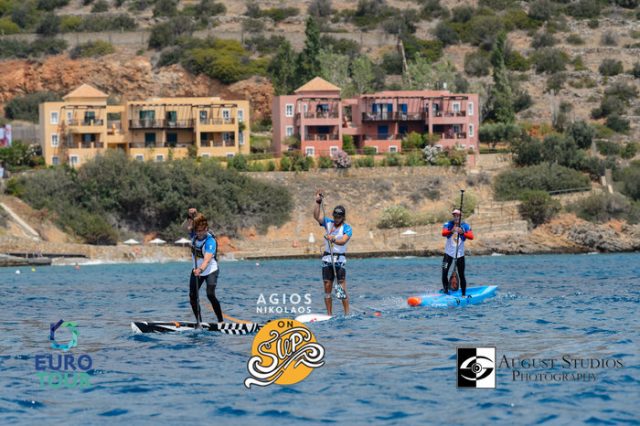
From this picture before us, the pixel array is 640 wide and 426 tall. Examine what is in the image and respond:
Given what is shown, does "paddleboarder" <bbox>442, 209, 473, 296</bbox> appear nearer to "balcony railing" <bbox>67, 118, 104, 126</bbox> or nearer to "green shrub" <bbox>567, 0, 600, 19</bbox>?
"balcony railing" <bbox>67, 118, 104, 126</bbox>

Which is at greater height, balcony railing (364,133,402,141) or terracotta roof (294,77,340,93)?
terracotta roof (294,77,340,93)

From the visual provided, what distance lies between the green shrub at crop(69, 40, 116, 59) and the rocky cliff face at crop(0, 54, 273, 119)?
31.9 inches

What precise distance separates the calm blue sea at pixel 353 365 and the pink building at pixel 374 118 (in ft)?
192

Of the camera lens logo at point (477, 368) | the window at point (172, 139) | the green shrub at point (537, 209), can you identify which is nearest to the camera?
the camera lens logo at point (477, 368)

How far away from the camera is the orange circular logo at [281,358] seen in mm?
17609

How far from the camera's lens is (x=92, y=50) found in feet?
396

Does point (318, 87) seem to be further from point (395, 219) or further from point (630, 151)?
point (630, 151)

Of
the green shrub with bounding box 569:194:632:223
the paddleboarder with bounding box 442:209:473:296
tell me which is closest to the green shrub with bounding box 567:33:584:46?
the green shrub with bounding box 569:194:632:223

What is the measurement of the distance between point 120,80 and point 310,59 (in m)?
21.8

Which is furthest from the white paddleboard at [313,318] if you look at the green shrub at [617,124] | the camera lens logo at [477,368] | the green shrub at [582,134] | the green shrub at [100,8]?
the green shrub at [100,8]

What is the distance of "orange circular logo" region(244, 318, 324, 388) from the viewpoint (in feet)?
57.8

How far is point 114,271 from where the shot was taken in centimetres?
5797

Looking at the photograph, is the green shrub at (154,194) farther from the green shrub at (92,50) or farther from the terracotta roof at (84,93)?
the green shrub at (92,50)

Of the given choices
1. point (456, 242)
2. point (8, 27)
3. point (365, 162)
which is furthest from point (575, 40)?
point (456, 242)
